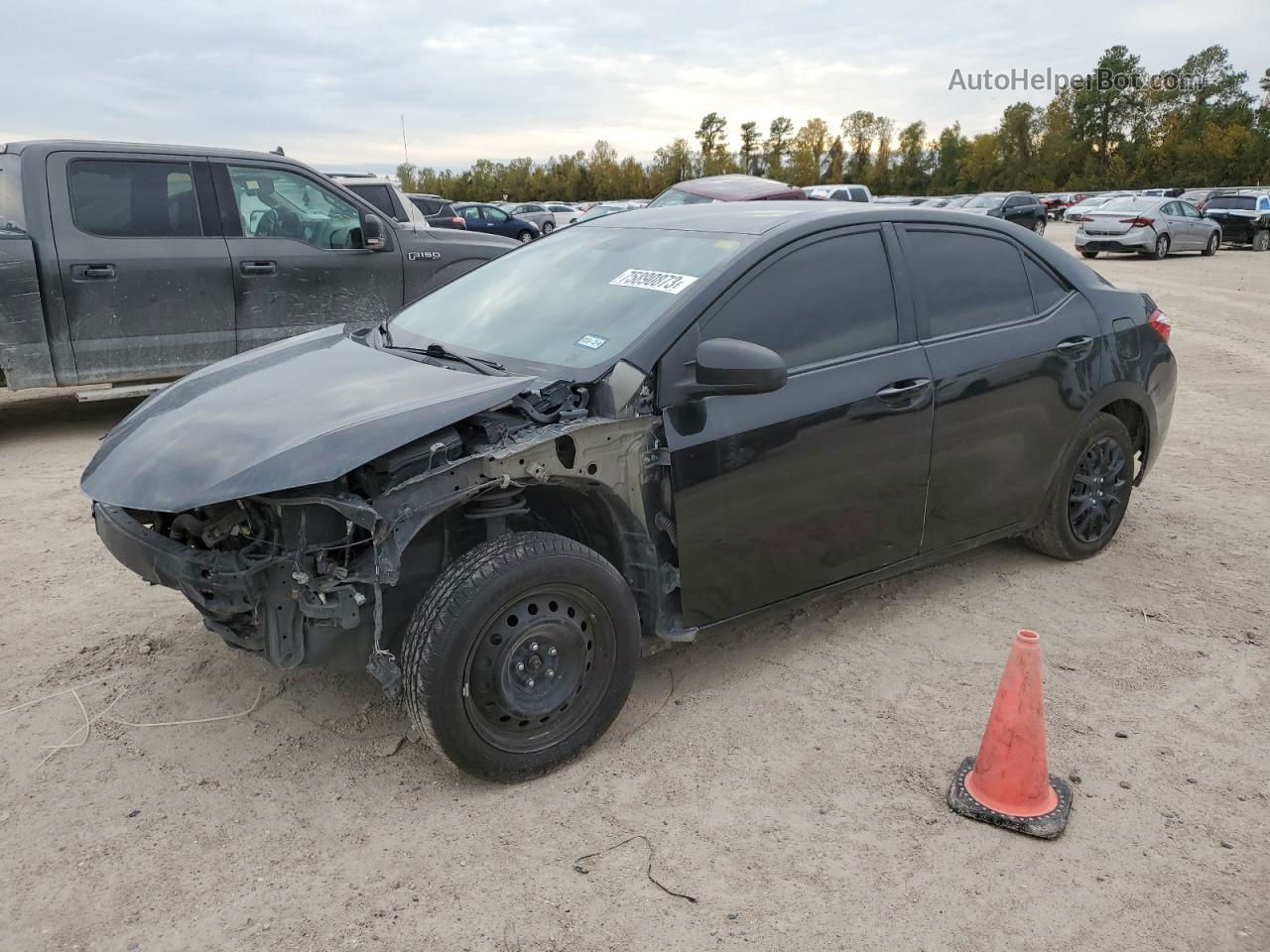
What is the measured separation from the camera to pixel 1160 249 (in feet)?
79.5

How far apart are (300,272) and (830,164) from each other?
317ft

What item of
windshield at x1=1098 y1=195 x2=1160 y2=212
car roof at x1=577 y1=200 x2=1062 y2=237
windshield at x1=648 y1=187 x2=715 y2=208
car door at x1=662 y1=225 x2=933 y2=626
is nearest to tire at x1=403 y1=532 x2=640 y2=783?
car door at x1=662 y1=225 x2=933 y2=626

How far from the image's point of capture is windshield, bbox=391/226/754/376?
3.36 m

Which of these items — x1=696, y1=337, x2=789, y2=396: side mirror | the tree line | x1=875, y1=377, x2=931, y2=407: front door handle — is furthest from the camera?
the tree line

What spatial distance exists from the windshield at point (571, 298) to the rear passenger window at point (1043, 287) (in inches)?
62.1

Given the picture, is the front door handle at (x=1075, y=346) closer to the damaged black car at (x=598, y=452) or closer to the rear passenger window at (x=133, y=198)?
the damaged black car at (x=598, y=452)

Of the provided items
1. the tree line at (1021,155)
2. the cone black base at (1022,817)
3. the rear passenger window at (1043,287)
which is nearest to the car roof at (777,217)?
the rear passenger window at (1043,287)

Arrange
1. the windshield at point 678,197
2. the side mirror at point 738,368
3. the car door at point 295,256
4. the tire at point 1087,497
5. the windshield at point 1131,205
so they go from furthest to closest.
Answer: the windshield at point 1131,205 → the windshield at point 678,197 → the car door at point 295,256 → the tire at point 1087,497 → the side mirror at point 738,368

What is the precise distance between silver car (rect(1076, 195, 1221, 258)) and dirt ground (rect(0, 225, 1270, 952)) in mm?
21788

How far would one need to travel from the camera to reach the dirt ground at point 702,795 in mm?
2482

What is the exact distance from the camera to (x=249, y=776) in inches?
121

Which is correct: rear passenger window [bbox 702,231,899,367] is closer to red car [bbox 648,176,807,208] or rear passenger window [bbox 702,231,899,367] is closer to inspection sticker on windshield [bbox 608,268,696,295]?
inspection sticker on windshield [bbox 608,268,696,295]

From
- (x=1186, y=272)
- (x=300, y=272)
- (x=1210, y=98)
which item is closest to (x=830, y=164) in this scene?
(x=1210, y=98)

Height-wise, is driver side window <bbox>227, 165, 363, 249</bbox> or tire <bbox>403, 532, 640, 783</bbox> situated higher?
driver side window <bbox>227, 165, 363, 249</bbox>
